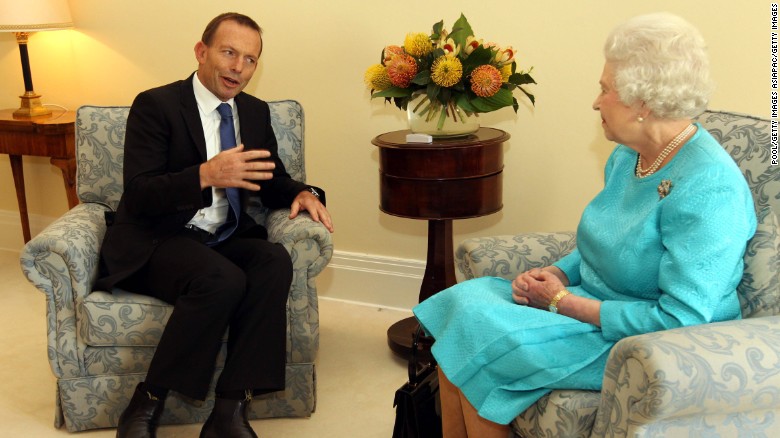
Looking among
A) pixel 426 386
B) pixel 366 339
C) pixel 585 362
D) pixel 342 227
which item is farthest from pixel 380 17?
pixel 585 362

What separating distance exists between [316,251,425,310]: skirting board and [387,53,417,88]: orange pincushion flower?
1072mm

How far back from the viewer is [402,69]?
301 cm

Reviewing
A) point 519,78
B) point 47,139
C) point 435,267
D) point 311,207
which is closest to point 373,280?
point 435,267

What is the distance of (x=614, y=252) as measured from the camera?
211 cm

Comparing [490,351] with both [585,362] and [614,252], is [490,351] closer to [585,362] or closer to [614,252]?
[585,362]

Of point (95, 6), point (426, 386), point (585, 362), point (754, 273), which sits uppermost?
point (95, 6)

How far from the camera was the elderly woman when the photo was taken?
1.92 meters

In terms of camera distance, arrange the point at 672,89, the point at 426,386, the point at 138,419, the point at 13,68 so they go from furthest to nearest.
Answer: the point at 13,68
the point at 138,419
the point at 426,386
the point at 672,89

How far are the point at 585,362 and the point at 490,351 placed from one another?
0.71ft

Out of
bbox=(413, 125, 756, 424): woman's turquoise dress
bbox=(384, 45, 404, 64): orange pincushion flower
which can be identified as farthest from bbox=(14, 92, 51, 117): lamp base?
bbox=(413, 125, 756, 424): woman's turquoise dress

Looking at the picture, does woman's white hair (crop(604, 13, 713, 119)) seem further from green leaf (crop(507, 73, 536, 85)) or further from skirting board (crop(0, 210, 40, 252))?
skirting board (crop(0, 210, 40, 252))

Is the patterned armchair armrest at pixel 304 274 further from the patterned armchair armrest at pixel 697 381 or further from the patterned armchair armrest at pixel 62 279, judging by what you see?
the patterned armchair armrest at pixel 697 381

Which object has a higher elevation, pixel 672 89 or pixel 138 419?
pixel 672 89

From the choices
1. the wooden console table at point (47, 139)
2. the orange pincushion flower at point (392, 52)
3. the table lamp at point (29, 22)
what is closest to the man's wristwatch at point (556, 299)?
the orange pincushion flower at point (392, 52)
